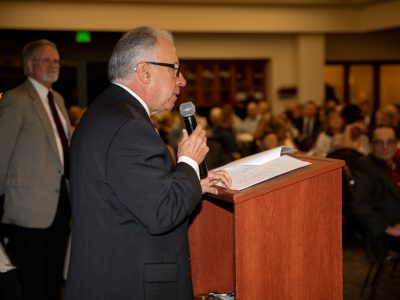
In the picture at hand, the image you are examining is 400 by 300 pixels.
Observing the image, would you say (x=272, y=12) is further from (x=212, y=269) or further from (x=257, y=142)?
(x=212, y=269)

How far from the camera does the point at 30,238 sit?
133 inches

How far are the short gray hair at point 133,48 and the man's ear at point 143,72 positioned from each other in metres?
0.02

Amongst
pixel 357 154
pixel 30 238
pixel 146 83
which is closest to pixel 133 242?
pixel 146 83

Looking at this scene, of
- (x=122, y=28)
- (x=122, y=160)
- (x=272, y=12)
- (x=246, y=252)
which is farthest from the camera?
(x=272, y=12)

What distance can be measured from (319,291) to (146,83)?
0.87 meters

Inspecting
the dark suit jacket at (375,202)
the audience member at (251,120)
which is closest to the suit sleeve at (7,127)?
the dark suit jacket at (375,202)

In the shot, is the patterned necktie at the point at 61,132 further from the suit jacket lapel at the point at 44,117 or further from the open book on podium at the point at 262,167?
the open book on podium at the point at 262,167

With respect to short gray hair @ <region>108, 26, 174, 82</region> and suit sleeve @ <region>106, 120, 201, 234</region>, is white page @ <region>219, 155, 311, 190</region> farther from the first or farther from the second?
short gray hair @ <region>108, 26, 174, 82</region>

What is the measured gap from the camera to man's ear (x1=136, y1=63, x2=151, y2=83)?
1848 millimetres

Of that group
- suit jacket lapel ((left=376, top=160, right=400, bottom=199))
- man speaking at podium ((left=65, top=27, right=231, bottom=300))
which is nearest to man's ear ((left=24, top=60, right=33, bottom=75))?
man speaking at podium ((left=65, top=27, right=231, bottom=300))

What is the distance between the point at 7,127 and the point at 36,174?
0.30 metres

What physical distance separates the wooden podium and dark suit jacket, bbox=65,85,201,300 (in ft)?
0.57

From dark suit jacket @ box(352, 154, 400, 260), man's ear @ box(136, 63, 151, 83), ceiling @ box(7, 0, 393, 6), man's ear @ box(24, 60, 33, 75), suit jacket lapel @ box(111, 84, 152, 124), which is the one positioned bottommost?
dark suit jacket @ box(352, 154, 400, 260)

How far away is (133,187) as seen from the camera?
170cm
